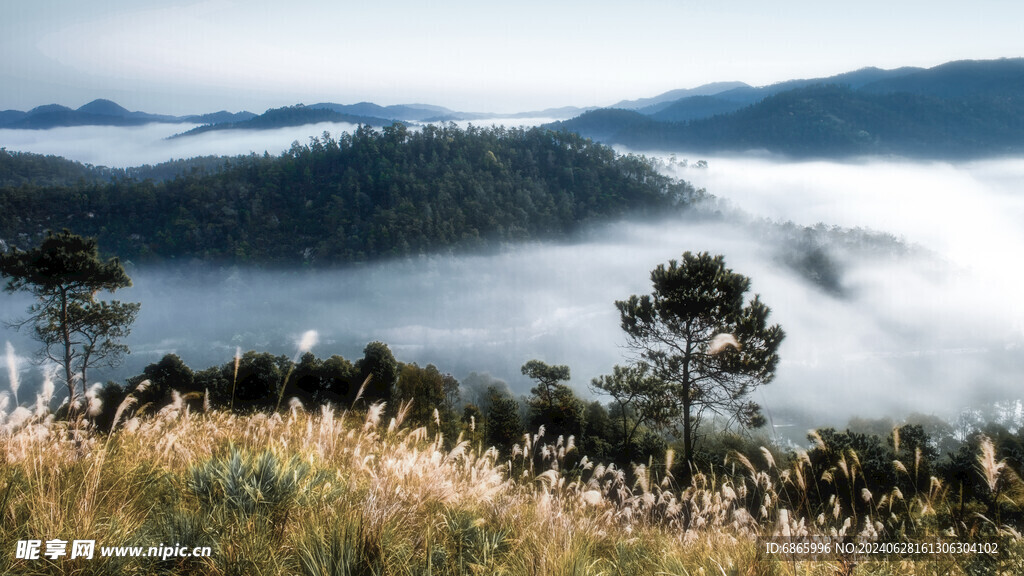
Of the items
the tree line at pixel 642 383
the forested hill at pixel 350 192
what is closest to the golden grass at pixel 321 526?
the tree line at pixel 642 383

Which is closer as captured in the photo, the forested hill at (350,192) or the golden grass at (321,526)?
the golden grass at (321,526)

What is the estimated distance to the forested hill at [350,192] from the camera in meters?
172

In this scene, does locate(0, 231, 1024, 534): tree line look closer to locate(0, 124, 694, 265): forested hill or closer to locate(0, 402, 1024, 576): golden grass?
locate(0, 402, 1024, 576): golden grass

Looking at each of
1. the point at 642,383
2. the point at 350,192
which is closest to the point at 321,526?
the point at 642,383

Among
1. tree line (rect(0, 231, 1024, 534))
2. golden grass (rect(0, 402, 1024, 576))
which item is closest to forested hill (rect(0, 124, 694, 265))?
tree line (rect(0, 231, 1024, 534))

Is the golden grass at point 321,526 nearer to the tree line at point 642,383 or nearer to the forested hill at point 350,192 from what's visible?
the tree line at point 642,383

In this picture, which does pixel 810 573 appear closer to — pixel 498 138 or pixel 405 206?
pixel 405 206

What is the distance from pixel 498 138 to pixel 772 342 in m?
180

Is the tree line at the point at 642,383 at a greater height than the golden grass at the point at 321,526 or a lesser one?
lesser

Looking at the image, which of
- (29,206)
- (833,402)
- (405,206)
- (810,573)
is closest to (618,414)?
(810,573)

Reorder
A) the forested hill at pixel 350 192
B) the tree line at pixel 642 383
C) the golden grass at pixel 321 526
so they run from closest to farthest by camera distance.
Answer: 1. the golden grass at pixel 321 526
2. the tree line at pixel 642 383
3. the forested hill at pixel 350 192

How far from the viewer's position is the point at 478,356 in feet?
602

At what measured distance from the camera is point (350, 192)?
175250 mm

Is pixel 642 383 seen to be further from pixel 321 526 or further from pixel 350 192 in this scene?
pixel 350 192
